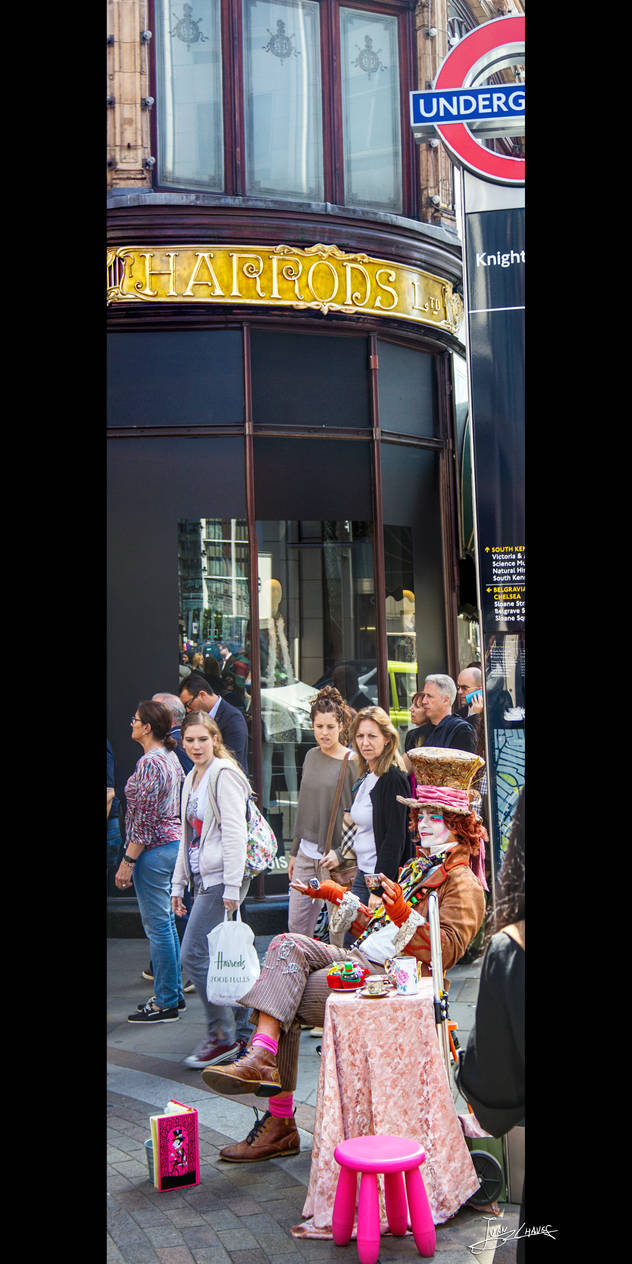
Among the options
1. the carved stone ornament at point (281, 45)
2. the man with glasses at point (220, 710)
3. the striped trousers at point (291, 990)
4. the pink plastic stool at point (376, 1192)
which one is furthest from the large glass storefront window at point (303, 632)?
the pink plastic stool at point (376, 1192)

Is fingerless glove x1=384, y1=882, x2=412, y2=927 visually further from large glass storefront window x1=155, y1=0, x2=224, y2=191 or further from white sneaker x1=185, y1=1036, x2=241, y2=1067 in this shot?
large glass storefront window x1=155, y1=0, x2=224, y2=191

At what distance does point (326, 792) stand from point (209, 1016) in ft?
4.09

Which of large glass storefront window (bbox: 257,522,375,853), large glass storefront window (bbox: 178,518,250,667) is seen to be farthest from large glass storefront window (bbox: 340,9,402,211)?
large glass storefront window (bbox: 178,518,250,667)

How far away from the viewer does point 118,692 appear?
7824 millimetres

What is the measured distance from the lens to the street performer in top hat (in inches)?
168

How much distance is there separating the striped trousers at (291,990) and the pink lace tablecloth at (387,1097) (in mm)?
457

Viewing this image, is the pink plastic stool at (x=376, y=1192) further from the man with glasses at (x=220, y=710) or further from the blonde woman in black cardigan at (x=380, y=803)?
the man with glasses at (x=220, y=710)

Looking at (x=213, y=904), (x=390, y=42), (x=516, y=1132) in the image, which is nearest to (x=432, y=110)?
(x=516, y=1132)

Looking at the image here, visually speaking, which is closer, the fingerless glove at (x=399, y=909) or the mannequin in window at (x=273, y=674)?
the fingerless glove at (x=399, y=909)

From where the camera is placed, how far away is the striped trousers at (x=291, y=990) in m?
4.53

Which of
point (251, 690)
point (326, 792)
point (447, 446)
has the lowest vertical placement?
point (326, 792)

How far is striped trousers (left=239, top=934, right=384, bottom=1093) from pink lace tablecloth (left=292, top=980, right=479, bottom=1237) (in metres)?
0.46

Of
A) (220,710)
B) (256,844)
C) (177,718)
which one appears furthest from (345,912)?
(220,710)

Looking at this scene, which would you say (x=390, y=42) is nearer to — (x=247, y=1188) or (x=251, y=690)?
(x=251, y=690)
